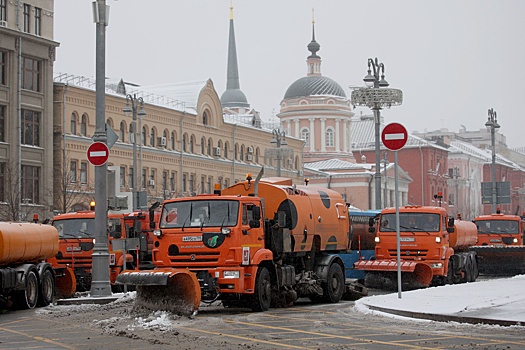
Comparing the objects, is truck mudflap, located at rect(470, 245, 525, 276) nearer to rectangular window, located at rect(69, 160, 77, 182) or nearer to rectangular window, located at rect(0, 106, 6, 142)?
rectangular window, located at rect(0, 106, 6, 142)

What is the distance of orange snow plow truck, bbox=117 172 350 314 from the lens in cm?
2022

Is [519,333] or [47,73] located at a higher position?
[47,73]

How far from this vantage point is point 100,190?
2653cm

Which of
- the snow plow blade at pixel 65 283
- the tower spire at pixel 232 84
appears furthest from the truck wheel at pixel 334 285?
the tower spire at pixel 232 84

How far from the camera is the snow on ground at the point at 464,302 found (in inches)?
742

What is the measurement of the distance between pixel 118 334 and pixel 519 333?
6.58 m

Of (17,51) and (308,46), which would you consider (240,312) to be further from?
(308,46)

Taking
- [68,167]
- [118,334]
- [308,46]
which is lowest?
[118,334]

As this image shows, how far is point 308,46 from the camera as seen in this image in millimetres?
136875

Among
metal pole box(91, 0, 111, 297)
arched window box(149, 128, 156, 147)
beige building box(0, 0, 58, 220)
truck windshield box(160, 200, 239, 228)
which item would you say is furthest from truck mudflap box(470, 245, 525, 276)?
arched window box(149, 128, 156, 147)

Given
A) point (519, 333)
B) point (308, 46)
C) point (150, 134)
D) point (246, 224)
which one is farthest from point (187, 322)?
point (308, 46)

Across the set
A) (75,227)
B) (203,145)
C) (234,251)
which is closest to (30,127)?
(203,145)

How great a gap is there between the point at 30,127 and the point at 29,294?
123 ft

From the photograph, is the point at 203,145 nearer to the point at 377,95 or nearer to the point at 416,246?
the point at 377,95
